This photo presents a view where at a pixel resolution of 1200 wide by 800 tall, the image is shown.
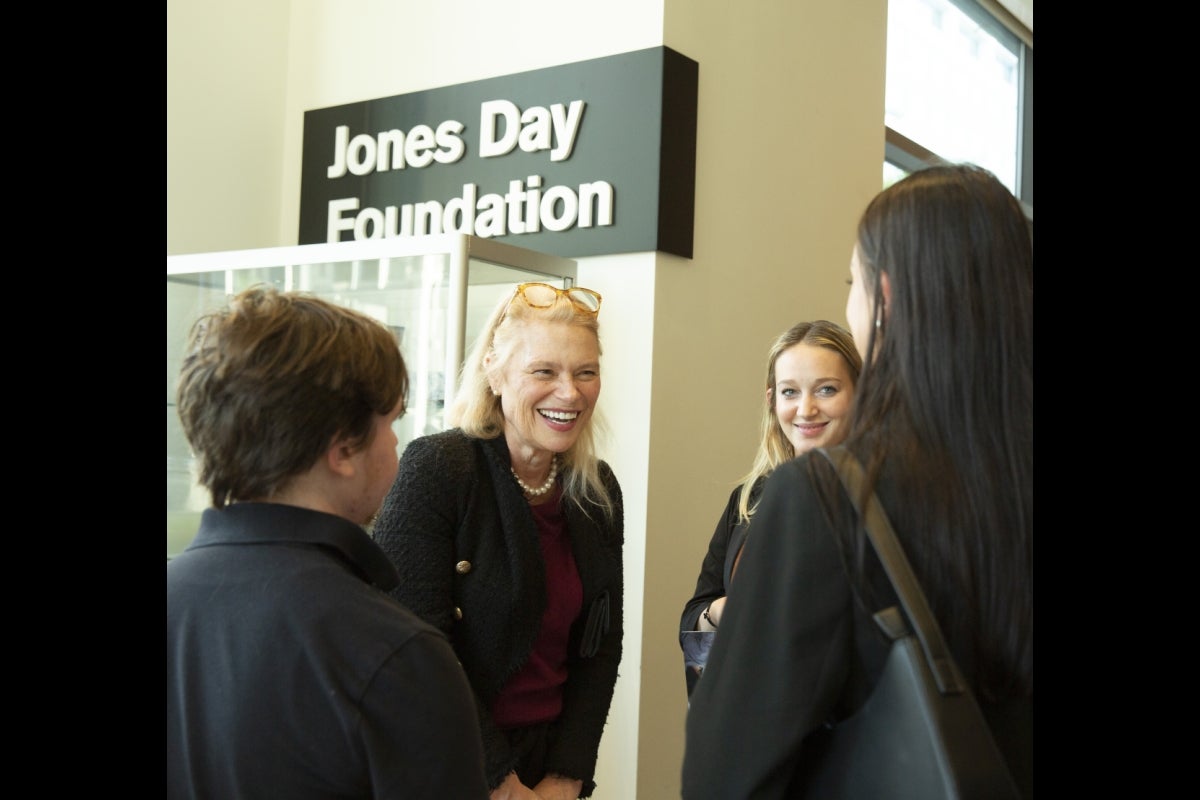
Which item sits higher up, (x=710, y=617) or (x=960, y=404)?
(x=960, y=404)

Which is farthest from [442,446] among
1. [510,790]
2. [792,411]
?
[792,411]

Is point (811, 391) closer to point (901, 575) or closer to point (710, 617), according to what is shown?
point (710, 617)

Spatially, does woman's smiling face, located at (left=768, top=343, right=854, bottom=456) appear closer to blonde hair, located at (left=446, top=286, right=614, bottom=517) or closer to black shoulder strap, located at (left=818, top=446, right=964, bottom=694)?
blonde hair, located at (left=446, top=286, right=614, bottom=517)

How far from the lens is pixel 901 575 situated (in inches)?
41.1

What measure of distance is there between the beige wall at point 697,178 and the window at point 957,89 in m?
1.09

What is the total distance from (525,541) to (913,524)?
116 centimetres

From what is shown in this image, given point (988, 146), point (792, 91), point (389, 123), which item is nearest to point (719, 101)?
point (792, 91)

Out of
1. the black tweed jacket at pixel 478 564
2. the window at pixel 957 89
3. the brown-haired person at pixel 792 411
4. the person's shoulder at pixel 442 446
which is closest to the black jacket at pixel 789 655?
the black tweed jacket at pixel 478 564

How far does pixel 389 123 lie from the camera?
4.65m

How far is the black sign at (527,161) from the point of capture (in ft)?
12.9
